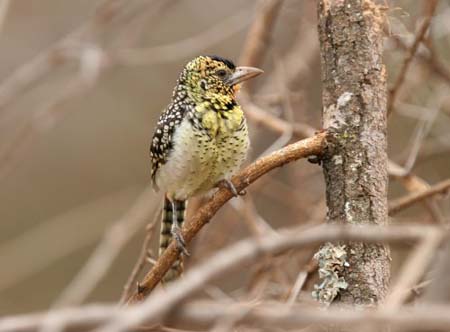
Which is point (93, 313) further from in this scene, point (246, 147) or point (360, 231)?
point (246, 147)

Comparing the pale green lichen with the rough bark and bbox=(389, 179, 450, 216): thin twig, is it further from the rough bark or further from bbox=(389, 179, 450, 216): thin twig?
bbox=(389, 179, 450, 216): thin twig

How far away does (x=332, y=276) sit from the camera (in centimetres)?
251

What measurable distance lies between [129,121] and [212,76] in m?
3.57

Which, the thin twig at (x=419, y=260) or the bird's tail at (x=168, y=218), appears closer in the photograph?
the thin twig at (x=419, y=260)

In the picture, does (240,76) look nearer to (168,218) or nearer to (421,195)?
(168,218)

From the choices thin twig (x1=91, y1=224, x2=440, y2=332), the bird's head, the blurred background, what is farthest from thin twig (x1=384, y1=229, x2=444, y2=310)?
the bird's head

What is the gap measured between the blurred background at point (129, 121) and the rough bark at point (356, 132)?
1.11ft

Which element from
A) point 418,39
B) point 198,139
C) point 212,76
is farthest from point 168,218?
point 418,39

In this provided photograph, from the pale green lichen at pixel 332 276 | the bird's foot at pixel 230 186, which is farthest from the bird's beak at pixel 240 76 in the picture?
the pale green lichen at pixel 332 276

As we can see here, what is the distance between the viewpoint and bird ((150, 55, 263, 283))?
10.8 ft

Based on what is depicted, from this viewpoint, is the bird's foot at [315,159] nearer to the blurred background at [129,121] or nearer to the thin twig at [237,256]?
the blurred background at [129,121]

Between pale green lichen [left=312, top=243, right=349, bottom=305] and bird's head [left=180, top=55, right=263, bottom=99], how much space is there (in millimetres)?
1192

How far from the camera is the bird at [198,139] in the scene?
3295 millimetres

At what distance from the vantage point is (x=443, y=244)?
4.45 ft
